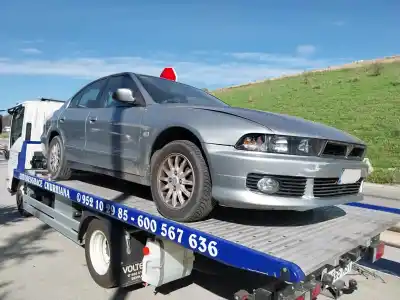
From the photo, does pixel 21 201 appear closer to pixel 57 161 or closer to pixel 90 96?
pixel 57 161

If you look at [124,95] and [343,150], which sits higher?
[124,95]

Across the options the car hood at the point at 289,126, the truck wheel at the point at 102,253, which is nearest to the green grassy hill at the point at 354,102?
the car hood at the point at 289,126

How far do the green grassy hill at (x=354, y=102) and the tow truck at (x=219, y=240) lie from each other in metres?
10.8

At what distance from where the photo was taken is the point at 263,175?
3.20m

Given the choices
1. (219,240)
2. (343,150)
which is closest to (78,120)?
(219,240)

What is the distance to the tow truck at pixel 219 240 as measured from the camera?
281 cm

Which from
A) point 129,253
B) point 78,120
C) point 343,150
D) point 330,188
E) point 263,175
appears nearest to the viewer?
point 263,175

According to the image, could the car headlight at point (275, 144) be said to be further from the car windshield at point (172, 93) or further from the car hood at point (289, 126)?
the car windshield at point (172, 93)

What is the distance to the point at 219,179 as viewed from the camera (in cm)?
329

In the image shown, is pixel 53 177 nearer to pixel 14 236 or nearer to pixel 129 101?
pixel 14 236

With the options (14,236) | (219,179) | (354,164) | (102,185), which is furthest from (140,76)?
(14,236)

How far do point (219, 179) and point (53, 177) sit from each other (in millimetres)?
3405

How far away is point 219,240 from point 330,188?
1.16 m

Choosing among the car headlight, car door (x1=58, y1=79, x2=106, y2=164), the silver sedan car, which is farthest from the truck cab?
the car headlight
